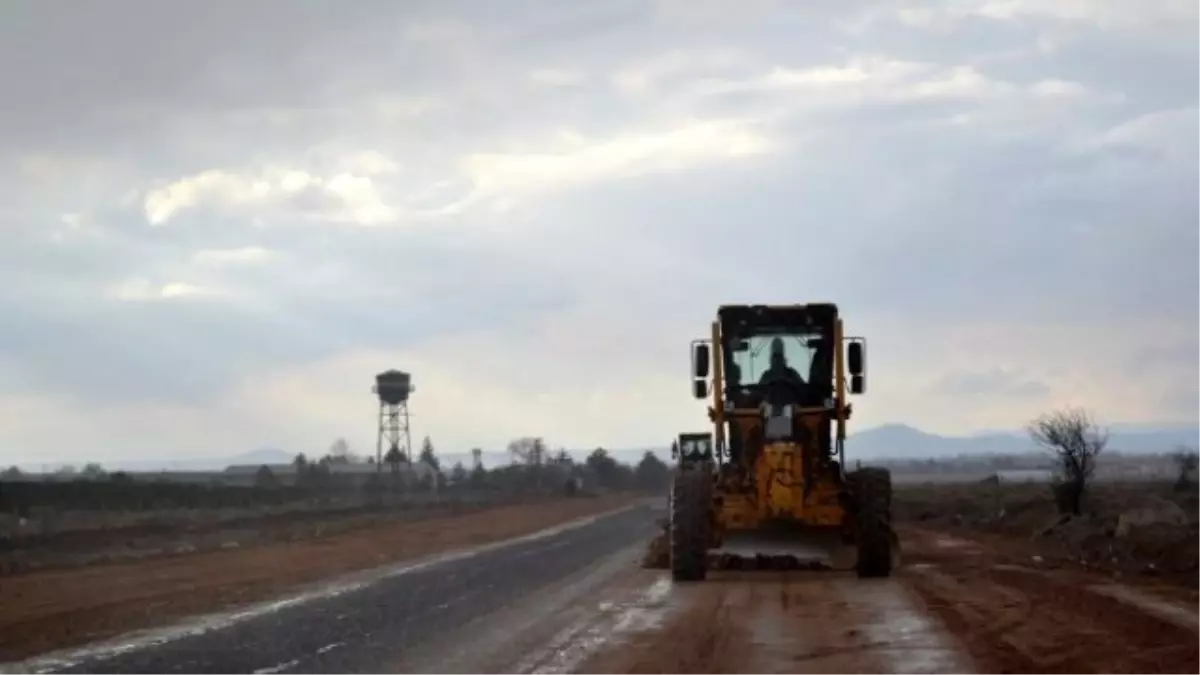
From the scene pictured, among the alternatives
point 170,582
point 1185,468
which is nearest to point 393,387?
point 1185,468

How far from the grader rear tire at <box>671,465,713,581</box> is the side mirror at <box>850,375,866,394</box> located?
110 inches

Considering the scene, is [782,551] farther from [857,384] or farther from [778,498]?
[857,384]

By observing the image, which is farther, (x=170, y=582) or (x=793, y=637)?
(x=170, y=582)

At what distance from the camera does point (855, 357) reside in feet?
78.0

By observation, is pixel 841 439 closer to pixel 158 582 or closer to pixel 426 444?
pixel 158 582

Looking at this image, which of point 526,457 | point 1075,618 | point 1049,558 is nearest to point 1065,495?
point 1049,558

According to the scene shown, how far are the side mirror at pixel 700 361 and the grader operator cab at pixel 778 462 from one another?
16 millimetres

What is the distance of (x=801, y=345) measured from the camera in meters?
25.3

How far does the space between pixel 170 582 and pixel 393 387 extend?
88129mm

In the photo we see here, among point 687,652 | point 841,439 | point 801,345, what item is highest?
point 801,345

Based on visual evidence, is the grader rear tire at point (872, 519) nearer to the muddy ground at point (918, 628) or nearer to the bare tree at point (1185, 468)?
the muddy ground at point (918, 628)

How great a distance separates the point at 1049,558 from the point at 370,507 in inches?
2001

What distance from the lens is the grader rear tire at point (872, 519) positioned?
75.0ft

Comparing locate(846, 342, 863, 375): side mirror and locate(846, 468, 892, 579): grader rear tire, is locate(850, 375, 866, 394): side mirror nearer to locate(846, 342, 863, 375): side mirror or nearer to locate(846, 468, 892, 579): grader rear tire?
locate(846, 342, 863, 375): side mirror
